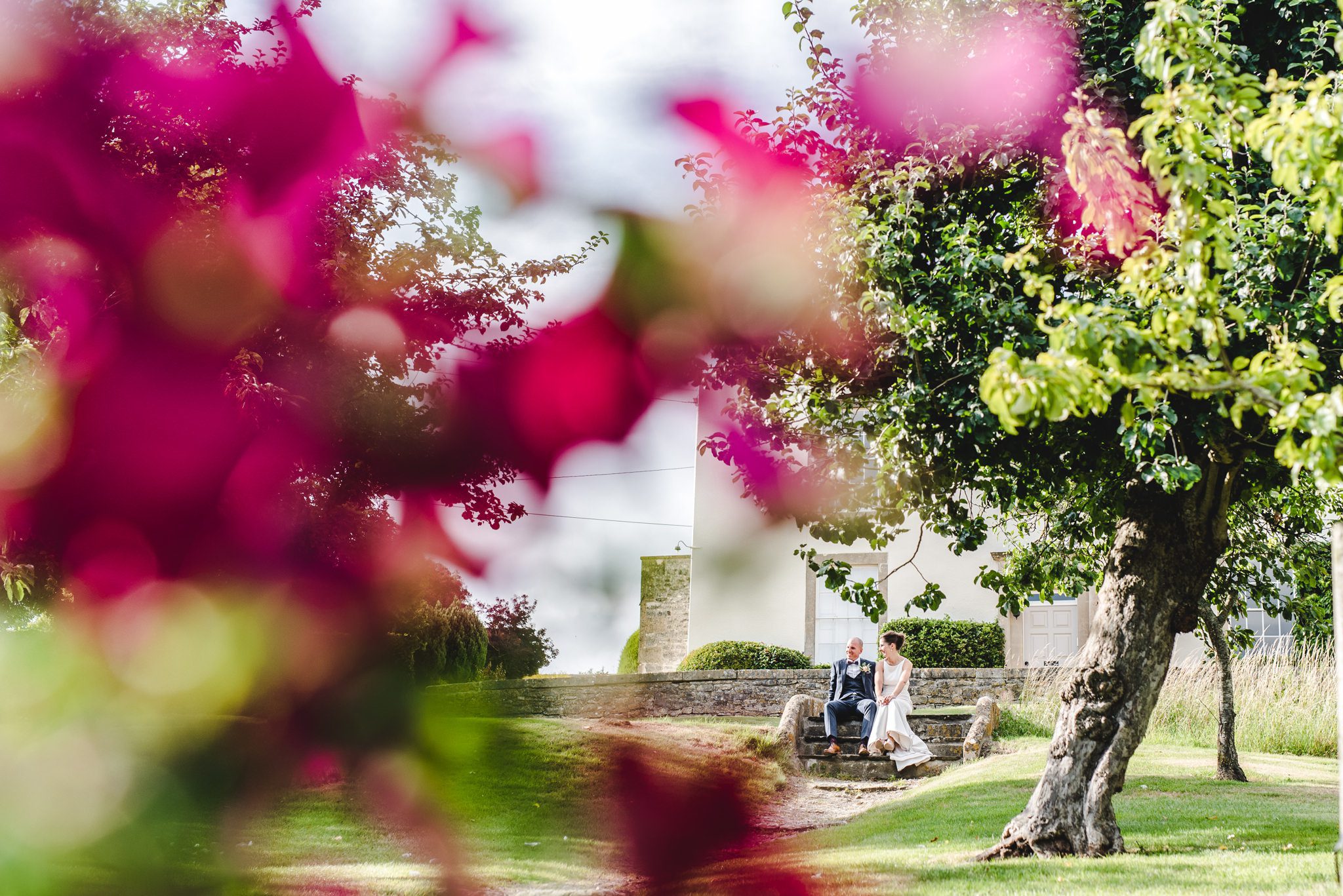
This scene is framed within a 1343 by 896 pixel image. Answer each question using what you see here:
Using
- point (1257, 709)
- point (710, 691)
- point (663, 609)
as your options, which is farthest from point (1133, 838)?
point (663, 609)

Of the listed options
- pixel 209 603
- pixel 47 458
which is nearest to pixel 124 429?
pixel 47 458

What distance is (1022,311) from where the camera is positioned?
201 inches

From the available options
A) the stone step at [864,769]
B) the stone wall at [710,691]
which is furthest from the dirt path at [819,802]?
the stone wall at [710,691]

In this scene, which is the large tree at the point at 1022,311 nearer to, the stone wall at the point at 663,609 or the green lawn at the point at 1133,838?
the green lawn at the point at 1133,838

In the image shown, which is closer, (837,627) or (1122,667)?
(1122,667)

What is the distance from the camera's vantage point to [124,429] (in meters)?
7.35

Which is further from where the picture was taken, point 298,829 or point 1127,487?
point 298,829

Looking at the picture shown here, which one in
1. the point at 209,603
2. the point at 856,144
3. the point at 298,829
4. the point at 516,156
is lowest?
the point at 298,829

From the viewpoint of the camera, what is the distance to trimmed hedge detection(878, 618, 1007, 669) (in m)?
16.6

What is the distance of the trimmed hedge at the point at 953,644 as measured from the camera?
54.4 feet

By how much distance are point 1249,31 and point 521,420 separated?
709 centimetres

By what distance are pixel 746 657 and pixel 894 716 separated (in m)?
5.91

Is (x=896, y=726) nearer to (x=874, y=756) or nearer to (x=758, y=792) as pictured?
(x=874, y=756)

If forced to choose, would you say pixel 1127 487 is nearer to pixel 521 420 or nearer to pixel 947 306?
pixel 947 306
